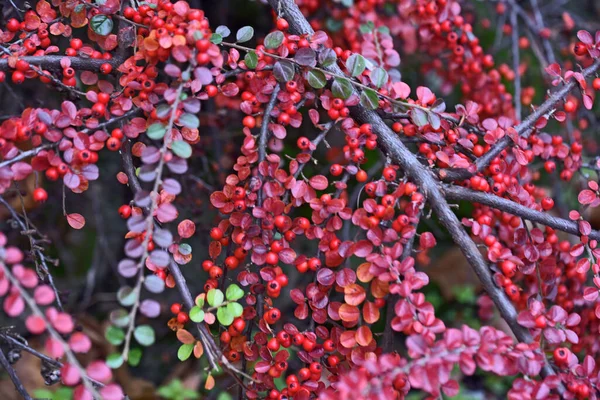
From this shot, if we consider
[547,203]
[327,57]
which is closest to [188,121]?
[327,57]

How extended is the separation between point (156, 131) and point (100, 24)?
310mm

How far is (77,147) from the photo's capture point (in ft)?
2.73

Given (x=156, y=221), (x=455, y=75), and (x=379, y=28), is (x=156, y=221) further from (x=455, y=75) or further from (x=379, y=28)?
(x=455, y=75)

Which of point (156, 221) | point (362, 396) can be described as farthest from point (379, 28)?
point (362, 396)

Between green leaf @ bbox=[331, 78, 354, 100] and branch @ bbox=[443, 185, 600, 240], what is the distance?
0.24 metres

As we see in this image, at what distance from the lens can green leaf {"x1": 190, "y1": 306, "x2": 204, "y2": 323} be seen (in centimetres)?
83

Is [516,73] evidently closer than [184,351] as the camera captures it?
No

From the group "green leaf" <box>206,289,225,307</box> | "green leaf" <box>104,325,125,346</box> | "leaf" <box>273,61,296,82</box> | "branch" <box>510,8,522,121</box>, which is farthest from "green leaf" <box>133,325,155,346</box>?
"branch" <box>510,8,522,121</box>

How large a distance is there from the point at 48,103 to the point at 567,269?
139cm

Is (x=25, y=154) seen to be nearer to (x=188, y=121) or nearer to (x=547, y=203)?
(x=188, y=121)

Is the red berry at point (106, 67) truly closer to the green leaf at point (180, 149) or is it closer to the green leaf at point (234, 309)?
the green leaf at point (180, 149)

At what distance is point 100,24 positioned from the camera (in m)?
0.96

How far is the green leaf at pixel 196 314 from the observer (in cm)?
83

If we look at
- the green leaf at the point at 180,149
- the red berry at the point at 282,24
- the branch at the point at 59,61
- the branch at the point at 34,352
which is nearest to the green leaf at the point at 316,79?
the red berry at the point at 282,24
